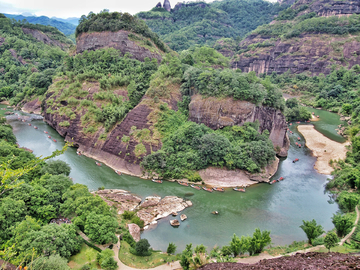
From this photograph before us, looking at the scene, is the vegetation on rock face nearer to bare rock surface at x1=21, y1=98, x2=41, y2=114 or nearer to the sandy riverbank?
the sandy riverbank

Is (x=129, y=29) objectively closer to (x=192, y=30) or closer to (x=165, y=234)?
(x=165, y=234)

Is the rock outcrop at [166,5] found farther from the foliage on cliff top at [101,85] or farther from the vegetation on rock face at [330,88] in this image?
the foliage on cliff top at [101,85]

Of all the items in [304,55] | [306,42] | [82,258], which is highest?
[306,42]

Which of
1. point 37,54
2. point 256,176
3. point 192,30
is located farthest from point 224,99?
point 192,30

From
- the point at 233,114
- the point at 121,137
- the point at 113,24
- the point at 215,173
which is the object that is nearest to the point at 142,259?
the point at 215,173

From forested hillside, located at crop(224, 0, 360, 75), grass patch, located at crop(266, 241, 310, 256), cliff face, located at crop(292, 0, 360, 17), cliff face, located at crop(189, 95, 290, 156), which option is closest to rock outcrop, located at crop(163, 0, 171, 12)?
forested hillside, located at crop(224, 0, 360, 75)

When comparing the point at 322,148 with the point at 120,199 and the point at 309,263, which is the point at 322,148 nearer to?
the point at 309,263
